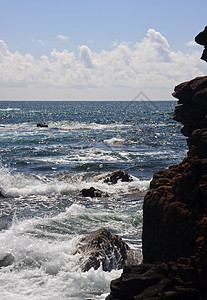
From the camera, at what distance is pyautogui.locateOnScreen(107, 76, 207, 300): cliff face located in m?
8.95

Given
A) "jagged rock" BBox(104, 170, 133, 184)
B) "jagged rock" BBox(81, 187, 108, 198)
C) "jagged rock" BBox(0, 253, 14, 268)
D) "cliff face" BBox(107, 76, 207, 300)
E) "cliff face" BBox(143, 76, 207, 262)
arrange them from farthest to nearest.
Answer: "jagged rock" BBox(104, 170, 133, 184), "jagged rock" BBox(81, 187, 108, 198), "jagged rock" BBox(0, 253, 14, 268), "cliff face" BBox(143, 76, 207, 262), "cliff face" BBox(107, 76, 207, 300)

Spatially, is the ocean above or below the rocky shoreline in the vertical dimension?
below

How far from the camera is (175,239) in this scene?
1056cm

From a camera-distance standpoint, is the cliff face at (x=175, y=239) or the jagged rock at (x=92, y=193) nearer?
the cliff face at (x=175, y=239)

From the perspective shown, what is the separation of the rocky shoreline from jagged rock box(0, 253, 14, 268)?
5.36 metres

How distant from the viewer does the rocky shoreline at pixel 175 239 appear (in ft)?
29.4

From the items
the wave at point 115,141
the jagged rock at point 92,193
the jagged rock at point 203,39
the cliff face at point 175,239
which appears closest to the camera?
the cliff face at point 175,239

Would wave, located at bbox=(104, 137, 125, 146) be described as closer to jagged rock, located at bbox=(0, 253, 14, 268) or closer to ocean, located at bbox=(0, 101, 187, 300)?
ocean, located at bbox=(0, 101, 187, 300)

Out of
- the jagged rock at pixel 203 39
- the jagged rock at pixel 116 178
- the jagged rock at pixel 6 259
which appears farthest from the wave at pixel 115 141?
the jagged rock at pixel 6 259

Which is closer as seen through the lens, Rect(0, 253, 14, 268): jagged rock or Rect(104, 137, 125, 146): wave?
Rect(0, 253, 14, 268): jagged rock

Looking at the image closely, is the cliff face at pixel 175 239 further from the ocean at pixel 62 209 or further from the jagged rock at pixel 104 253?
the ocean at pixel 62 209

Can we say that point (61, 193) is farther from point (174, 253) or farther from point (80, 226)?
point (174, 253)

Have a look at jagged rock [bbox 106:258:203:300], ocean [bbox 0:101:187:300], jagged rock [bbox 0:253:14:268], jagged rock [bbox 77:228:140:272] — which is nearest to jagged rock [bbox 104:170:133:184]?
ocean [bbox 0:101:187:300]

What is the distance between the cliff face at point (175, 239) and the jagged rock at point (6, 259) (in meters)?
5.36
